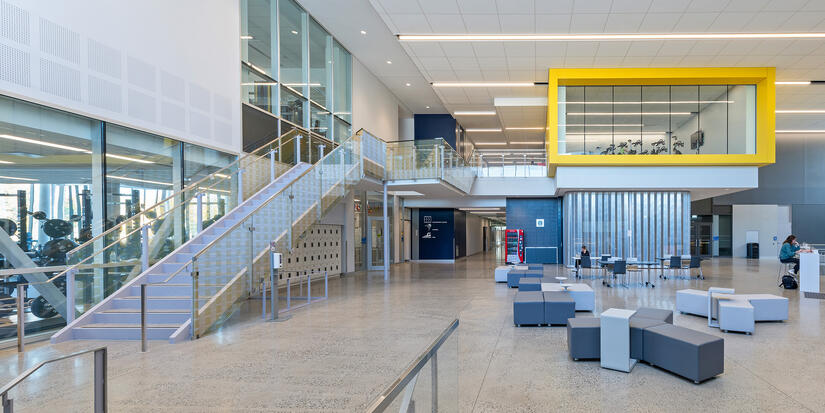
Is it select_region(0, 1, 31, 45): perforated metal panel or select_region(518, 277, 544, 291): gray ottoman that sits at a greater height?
select_region(0, 1, 31, 45): perforated metal panel

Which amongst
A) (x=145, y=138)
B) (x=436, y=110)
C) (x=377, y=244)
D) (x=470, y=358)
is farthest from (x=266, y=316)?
(x=436, y=110)

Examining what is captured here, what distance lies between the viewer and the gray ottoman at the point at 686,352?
479 centimetres

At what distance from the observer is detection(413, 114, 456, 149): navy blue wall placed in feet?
83.8

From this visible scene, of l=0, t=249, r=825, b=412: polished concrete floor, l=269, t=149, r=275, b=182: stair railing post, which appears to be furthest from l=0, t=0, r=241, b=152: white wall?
l=0, t=249, r=825, b=412: polished concrete floor

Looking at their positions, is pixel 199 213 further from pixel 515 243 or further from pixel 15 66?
pixel 515 243

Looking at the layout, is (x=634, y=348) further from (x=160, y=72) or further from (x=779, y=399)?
(x=160, y=72)

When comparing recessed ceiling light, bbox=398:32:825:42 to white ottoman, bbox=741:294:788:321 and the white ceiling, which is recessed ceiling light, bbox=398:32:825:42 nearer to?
the white ceiling

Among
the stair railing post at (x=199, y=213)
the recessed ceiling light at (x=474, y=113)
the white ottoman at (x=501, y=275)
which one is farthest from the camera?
the recessed ceiling light at (x=474, y=113)

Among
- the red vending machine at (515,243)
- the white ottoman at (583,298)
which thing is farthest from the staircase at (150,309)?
the red vending machine at (515,243)

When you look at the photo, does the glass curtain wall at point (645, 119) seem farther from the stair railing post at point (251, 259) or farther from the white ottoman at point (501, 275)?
the stair railing post at point (251, 259)

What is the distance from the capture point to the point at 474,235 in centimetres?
3497

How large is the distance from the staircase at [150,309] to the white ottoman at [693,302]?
856 centimetres

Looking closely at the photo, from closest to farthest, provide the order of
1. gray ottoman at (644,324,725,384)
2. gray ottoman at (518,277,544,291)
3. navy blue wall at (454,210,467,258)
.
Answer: gray ottoman at (644,324,725,384) → gray ottoman at (518,277,544,291) → navy blue wall at (454,210,467,258)

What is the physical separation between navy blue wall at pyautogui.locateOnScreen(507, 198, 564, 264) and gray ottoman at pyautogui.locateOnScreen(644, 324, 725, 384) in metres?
17.9
